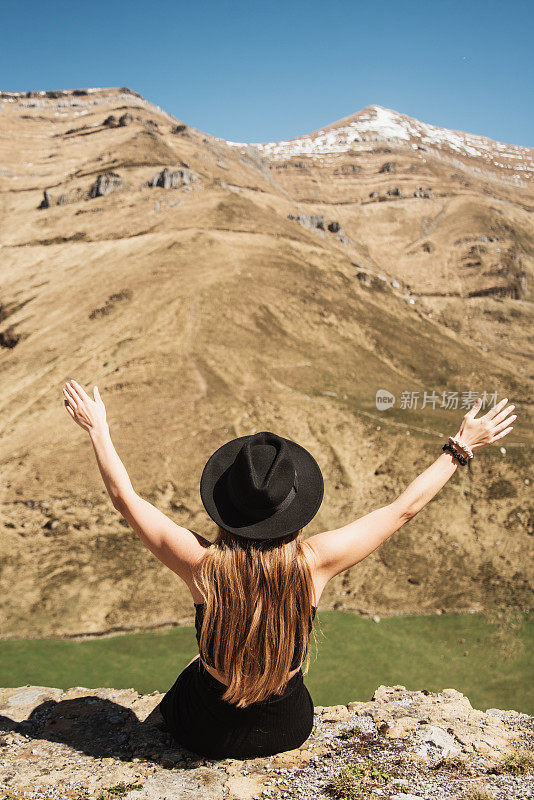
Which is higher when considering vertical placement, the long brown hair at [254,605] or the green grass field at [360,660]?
the long brown hair at [254,605]

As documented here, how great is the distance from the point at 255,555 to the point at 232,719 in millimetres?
1540

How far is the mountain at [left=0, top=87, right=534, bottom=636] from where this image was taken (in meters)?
19.5

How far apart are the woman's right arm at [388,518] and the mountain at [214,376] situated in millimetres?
15641

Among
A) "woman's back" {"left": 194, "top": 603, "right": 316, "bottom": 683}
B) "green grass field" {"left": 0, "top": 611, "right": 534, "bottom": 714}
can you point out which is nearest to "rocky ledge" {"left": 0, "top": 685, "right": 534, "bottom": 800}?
"woman's back" {"left": 194, "top": 603, "right": 316, "bottom": 683}

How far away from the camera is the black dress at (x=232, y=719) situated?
12.4ft

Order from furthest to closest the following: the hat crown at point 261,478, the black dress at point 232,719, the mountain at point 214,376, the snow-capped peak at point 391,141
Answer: the snow-capped peak at point 391,141
the mountain at point 214,376
the black dress at point 232,719
the hat crown at point 261,478

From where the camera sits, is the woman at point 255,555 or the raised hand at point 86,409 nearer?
the woman at point 255,555

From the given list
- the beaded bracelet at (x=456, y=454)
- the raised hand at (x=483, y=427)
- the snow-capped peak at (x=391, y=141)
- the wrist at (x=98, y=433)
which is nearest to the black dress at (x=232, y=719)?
the wrist at (x=98, y=433)

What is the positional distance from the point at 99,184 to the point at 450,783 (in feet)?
185

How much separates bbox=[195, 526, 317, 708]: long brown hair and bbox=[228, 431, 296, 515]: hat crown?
10.1 inches

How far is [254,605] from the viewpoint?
315 centimetres

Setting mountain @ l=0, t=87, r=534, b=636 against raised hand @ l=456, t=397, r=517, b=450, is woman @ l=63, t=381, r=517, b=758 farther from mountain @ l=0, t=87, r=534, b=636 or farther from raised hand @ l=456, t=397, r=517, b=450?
mountain @ l=0, t=87, r=534, b=636

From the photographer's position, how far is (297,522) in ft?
10.4

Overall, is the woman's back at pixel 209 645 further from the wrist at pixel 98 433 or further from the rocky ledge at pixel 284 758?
the wrist at pixel 98 433
